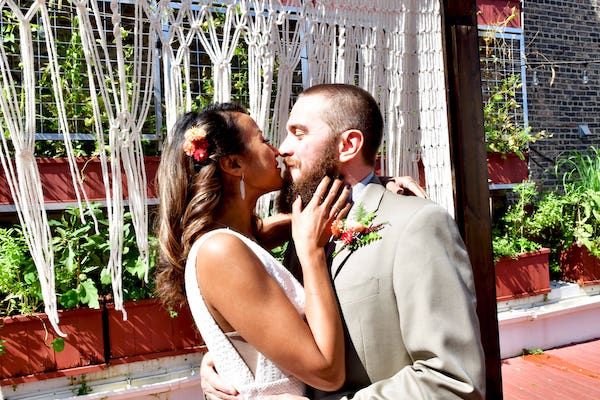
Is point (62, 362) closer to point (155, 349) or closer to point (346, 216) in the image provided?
point (155, 349)

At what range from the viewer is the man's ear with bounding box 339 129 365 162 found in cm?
179

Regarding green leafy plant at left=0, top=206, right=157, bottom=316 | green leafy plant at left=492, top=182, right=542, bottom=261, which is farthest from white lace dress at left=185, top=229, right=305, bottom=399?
green leafy plant at left=492, top=182, right=542, bottom=261

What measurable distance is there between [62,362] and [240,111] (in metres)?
2.41

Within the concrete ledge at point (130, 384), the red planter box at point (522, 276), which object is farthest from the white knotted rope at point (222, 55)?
the red planter box at point (522, 276)

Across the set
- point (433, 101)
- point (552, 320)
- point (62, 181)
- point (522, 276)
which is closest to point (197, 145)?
point (433, 101)

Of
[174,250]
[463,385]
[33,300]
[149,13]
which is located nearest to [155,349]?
[33,300]

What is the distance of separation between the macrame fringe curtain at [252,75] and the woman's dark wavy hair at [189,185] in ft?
0.75

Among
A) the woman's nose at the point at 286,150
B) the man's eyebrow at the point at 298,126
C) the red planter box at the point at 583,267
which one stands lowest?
the red planter box at the point at 583,267

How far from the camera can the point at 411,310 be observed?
1.44 meters

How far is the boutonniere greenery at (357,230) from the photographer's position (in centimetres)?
165

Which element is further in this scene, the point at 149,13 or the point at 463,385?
the point at 149,13

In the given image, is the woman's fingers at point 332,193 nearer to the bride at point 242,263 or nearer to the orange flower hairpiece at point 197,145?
the bride at point 242,263

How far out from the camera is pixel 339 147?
180 centimetres

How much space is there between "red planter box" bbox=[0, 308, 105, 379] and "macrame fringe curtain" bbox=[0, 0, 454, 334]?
4.64 feet
